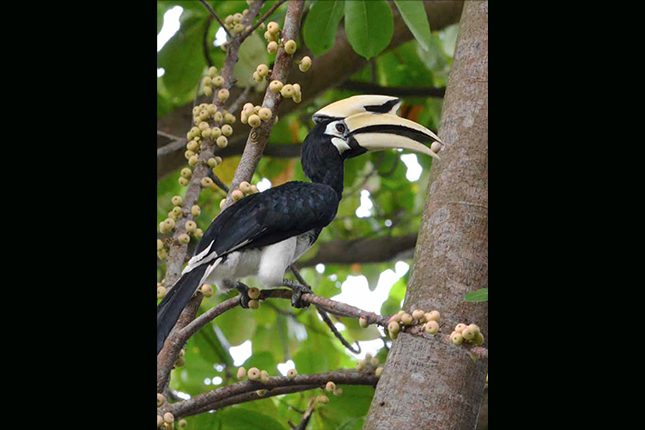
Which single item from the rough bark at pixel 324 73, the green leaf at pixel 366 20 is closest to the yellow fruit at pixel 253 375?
the green leaf at pixel 366 20

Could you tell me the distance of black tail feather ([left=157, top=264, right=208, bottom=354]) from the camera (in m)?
1.17

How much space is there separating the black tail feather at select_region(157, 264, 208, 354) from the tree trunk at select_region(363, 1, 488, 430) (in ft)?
1.20

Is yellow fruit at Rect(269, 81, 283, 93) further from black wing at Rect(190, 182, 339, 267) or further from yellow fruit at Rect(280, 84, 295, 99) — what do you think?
black wing at Rect(190, 182, 339, 267)

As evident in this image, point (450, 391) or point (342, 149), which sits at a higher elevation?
point (342, 149)

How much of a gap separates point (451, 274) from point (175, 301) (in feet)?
1.69

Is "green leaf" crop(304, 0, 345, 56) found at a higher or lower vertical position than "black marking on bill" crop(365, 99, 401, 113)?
higher

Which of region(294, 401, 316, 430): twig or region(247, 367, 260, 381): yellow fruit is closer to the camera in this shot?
region(247, 367, 260, 381): yellow fruit

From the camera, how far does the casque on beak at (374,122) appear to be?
1555mm

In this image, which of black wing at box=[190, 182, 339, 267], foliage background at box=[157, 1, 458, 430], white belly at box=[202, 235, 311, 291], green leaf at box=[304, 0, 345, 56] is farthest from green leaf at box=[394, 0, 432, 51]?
white belly at box=[202, 235, 311, 291]
